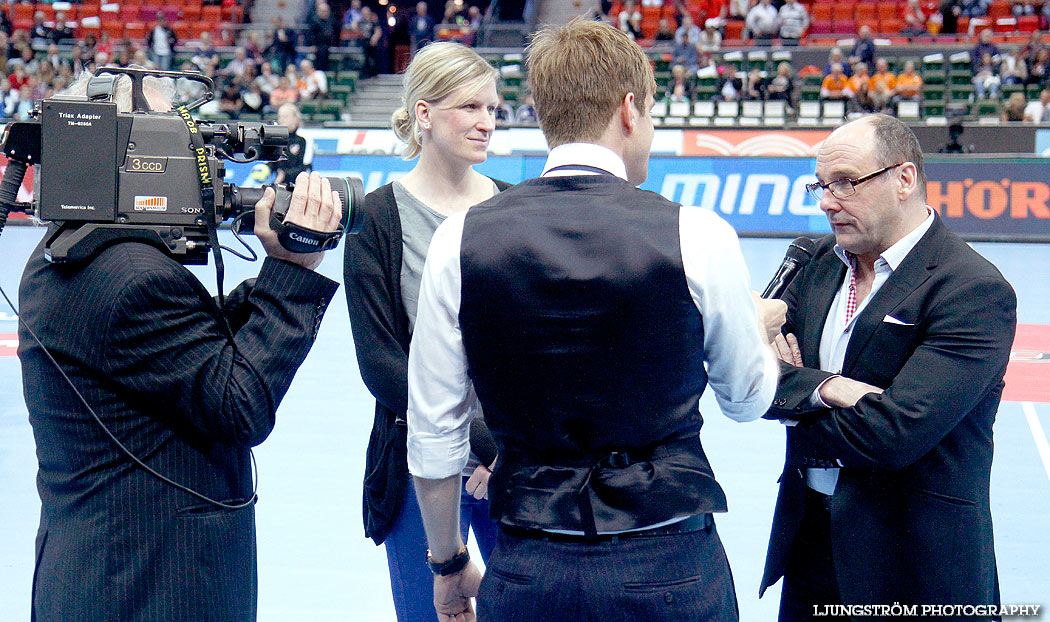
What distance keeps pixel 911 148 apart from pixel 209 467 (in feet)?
5.73

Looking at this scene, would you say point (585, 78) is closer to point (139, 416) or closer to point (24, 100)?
point (139, 416)

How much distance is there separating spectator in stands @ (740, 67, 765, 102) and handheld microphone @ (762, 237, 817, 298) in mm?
14746

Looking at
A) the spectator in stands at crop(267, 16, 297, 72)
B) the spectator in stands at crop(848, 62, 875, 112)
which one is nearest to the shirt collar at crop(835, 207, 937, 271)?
the spectator in stands at crop(848, 62, 875, 112)

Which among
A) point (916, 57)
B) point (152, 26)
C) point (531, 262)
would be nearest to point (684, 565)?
point (531, 262)

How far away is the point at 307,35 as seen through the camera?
21969 mm

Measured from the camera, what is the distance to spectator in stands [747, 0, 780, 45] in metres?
19.2

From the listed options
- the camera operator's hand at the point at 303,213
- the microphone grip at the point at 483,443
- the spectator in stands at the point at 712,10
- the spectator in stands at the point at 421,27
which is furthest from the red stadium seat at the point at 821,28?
the camera operator's hand at the point at 303,213

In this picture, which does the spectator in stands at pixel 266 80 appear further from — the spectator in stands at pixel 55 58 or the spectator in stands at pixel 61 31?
the spectator in stands at pixel 61 31

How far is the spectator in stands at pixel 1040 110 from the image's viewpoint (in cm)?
1454

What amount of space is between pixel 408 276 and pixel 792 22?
1799cm

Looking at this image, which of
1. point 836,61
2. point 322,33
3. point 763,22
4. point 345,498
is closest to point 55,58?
point 322,33

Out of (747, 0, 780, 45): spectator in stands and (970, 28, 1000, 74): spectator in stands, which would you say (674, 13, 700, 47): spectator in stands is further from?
(970, 28, 1000, 74): spectator in stands

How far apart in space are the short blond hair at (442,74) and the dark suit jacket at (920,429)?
1.13 meters

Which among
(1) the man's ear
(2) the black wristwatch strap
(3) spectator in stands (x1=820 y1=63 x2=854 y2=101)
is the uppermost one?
(3) spectator in stands (x1=820 y1=63 x2=854 y2=101)
